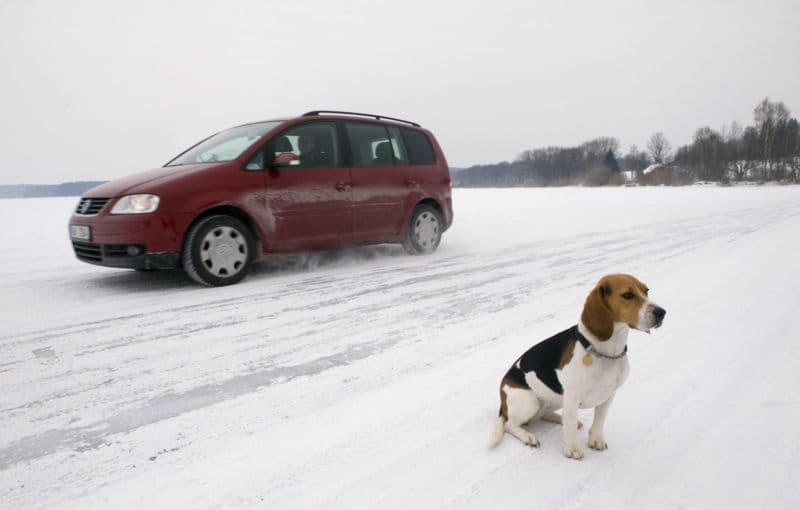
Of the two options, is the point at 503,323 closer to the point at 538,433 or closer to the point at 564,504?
the point at 538,433

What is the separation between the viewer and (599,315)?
1806mm

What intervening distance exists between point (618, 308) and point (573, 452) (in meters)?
0.63

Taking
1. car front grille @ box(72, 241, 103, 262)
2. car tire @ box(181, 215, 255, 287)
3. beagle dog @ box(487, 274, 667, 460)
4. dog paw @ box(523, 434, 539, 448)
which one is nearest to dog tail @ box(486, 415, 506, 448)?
beagle dog @ box(487, 274, 667, 460)

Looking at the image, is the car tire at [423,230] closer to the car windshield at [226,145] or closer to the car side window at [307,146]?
the car side window at [307,146]

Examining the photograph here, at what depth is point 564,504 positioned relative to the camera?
1.67 metres

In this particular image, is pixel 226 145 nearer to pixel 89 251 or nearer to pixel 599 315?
pixel 89 251

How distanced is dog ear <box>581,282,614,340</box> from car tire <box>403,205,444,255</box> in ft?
16.8

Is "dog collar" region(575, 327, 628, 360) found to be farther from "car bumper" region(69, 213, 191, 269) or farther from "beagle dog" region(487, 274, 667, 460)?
"car bumper" region(69, 213, 191, 269)

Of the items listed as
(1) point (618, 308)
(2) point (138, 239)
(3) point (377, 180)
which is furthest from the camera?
(3) point (377, 180)

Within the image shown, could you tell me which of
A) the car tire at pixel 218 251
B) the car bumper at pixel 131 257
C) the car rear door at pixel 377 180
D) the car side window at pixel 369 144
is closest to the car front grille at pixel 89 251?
the car bumper at pixel 131 257

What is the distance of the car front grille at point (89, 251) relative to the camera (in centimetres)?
491

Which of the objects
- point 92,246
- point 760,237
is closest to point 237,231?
point 92,246

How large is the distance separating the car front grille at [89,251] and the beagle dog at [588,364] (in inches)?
181

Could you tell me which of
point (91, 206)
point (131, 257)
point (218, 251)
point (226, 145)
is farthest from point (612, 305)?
point (91, 206)
